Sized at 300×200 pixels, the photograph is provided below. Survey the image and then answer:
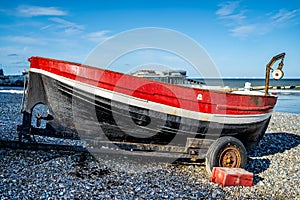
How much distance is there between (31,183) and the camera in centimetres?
465

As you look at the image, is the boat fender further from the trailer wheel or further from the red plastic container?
the red plastic container

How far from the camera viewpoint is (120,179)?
523 centimetres

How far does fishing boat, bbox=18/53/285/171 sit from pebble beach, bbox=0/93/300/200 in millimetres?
501

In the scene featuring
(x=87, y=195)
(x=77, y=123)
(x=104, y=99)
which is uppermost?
(x=104, y=99)

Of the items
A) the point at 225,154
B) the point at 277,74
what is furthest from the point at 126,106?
the point at 277,74

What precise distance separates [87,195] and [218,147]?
2911 millimetres

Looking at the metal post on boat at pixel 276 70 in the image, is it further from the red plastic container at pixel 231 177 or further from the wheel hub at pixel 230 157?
the red plastic container at pixel 231 177

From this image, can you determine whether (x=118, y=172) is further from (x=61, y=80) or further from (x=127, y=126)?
(x=61, y=80)

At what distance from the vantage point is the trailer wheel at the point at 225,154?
5613 mm

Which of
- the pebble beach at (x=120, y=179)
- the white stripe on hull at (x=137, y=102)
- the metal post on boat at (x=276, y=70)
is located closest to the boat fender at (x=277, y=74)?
the metal post on boat at (x=276, y=70)

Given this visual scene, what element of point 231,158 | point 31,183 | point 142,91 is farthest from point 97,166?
point 231,158

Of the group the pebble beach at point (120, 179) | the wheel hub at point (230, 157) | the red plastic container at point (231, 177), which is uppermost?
the wheel hub at point (230, 157)

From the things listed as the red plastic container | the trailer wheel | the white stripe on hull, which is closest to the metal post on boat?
the white stripe on hull

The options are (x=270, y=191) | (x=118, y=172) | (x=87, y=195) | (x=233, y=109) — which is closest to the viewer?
(x=87, y=195)
